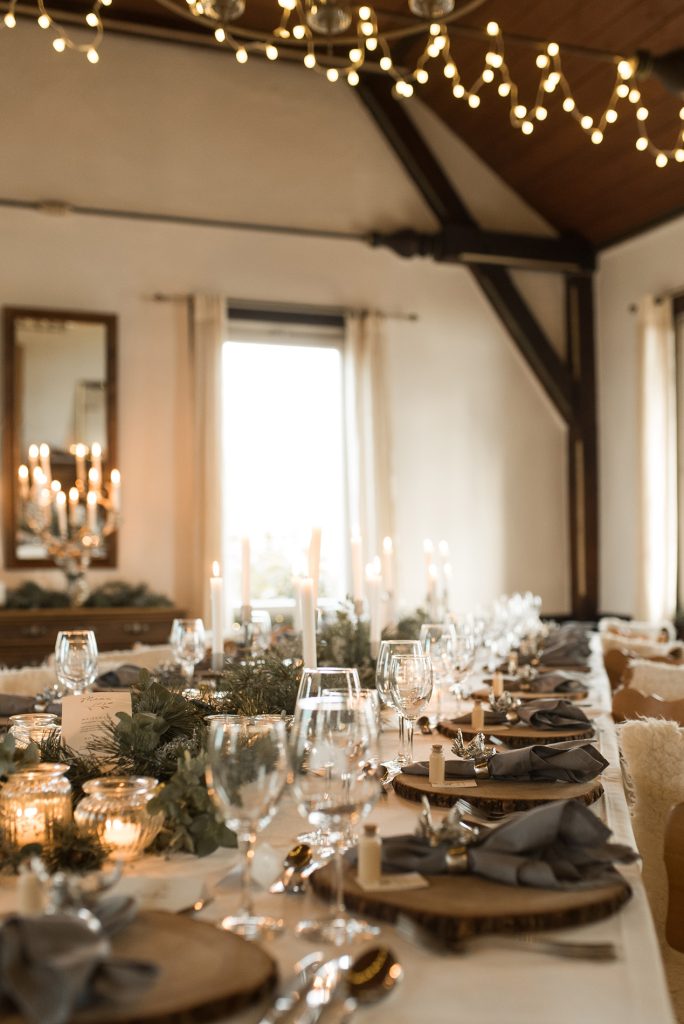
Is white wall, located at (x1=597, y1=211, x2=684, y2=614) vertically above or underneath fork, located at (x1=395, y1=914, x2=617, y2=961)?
above

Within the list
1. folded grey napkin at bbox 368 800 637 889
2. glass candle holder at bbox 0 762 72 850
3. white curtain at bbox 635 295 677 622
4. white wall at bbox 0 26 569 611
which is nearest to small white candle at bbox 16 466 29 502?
white wall at bbox 0 26 569 611

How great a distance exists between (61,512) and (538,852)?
18.8 feet

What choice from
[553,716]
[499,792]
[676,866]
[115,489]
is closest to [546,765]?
[499,792]

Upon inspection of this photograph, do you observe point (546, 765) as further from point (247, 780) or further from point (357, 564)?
point (357, 564)

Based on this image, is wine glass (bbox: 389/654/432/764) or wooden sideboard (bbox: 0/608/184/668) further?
wooden sideboard (bbox: 0/608/184/668)

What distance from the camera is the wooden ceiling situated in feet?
20.1

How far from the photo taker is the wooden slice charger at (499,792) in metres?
1.61

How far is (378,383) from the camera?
7.88 meters

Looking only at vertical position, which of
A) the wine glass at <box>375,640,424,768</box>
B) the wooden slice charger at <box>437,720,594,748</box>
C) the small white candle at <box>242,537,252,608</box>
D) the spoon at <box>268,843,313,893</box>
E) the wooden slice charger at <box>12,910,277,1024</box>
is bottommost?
the wooden slice charger at <box>437,720,594,748</box>

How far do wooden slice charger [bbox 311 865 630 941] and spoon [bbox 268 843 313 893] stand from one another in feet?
0.25

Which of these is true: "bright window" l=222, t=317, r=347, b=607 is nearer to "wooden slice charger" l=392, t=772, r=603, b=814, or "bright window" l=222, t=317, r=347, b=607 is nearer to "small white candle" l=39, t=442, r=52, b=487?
"small white candle" l=39, t=442, r=52, b=487

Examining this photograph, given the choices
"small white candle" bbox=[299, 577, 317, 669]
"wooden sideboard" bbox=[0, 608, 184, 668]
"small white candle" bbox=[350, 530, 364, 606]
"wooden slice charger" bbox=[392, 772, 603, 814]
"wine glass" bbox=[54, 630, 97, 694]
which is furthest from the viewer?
"wooden sideboard" bbox=[0, 608, 184, 668]

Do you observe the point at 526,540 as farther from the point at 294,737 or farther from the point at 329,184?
the point at 294,737

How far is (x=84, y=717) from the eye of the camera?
1.73 metres
